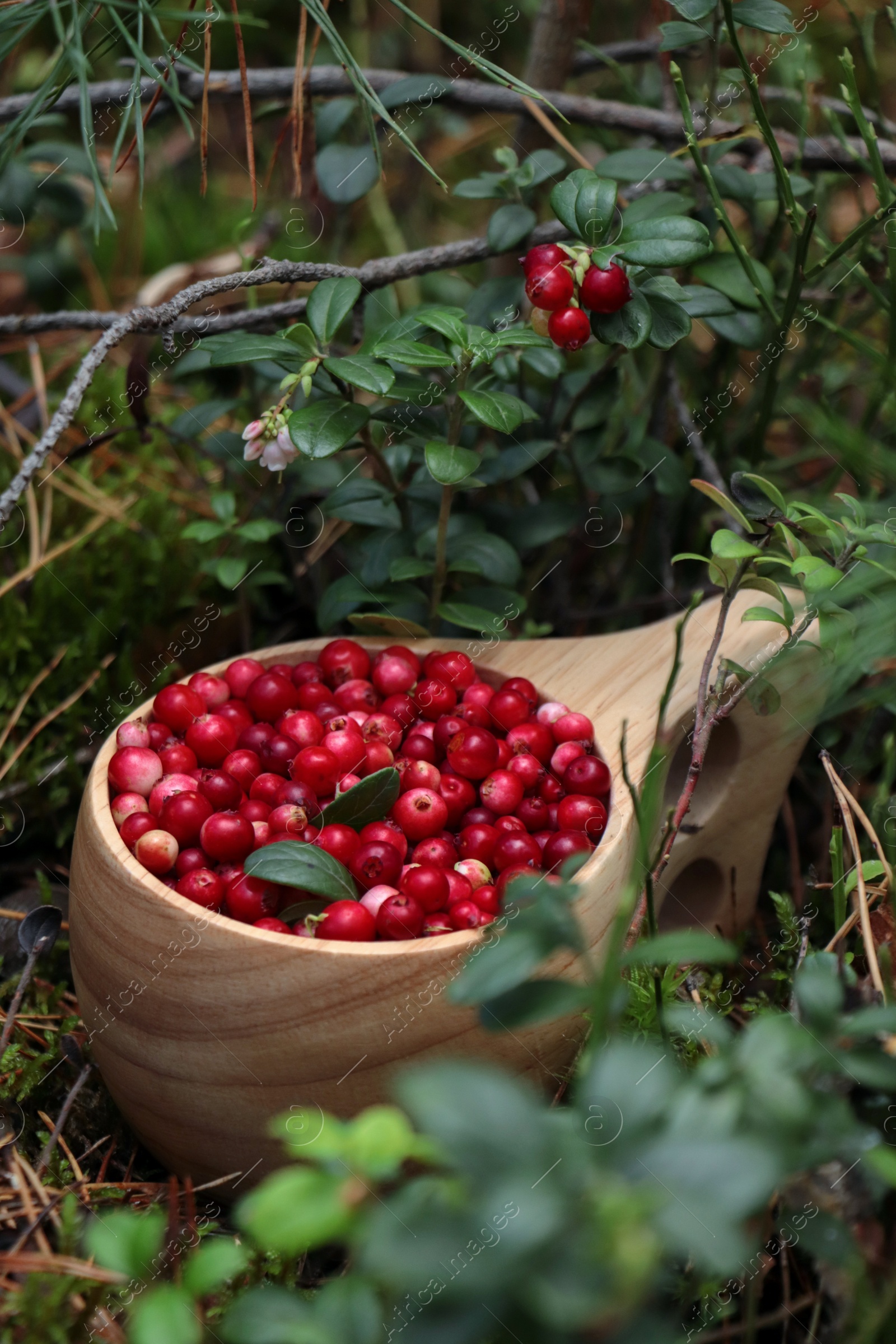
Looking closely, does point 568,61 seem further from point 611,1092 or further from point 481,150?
point 611,1092

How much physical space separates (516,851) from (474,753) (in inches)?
6.1

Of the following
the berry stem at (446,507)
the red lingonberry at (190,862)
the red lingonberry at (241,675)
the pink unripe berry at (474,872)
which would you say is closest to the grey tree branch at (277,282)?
the berry stem at (446,507)

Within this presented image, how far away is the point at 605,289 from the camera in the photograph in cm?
127

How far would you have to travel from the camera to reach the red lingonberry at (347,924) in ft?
3.48

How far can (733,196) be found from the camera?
5.05ft

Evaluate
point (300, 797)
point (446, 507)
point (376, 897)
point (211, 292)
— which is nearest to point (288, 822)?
point (300, 797)

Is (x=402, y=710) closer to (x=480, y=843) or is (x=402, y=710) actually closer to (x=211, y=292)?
(x=480, y=843)

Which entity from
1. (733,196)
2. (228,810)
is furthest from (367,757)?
(733,196)

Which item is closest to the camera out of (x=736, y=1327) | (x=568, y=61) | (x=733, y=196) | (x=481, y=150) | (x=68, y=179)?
(x=736, y=1327)

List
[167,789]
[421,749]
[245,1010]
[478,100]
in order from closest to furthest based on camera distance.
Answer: [245,1010] < [167,789] < [421,749] < [478,100]

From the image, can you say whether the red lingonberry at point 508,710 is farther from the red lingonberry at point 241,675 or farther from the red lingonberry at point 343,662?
the red lingonberry at point 241,675

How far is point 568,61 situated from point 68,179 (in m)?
1.07

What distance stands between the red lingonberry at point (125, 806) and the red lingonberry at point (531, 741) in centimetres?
46

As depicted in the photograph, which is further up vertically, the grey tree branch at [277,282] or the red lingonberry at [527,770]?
the grey tree branch at [277,282]
